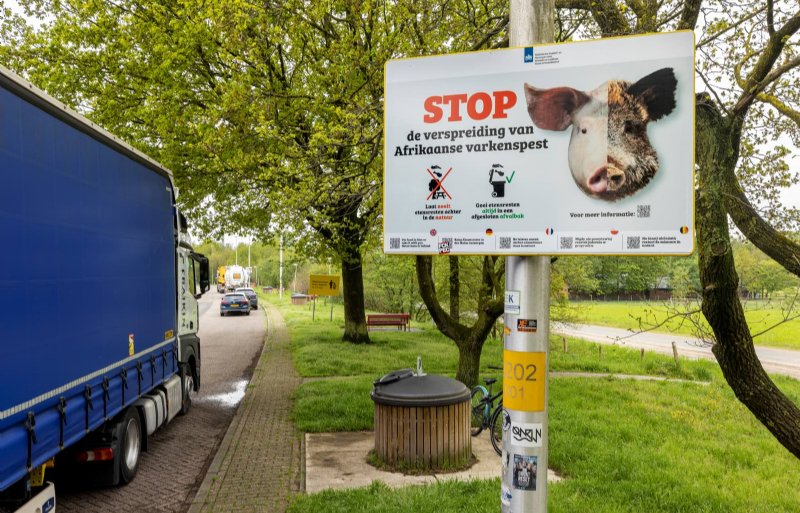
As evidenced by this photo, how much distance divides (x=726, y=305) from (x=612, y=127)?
280 centimetres

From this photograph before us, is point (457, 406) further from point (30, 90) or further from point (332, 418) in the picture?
point (30, 90)

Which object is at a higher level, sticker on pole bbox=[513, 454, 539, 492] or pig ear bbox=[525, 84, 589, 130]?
pig ear bbox=[525, 84, 589, 130]

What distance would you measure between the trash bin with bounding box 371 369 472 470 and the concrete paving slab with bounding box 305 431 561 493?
9.3 inches

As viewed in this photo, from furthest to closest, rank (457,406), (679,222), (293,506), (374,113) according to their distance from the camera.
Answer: (374,113)
(457,406)
(293,506)
(679,222)

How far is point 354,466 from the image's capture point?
24.5ft

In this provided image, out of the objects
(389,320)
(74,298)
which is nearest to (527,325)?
(74,298)

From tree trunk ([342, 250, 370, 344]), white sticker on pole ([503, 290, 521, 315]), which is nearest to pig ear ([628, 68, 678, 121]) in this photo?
white sticker on pole ([503, 290, 521, 315])

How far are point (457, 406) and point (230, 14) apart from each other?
24.1 feet

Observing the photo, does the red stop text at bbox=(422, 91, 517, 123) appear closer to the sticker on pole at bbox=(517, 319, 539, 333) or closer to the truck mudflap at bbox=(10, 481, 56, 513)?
the sticker on pole at bbox=(517, 319, 539, 333)

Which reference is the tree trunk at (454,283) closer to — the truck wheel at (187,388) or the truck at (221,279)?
the truck wheel at (187,388)

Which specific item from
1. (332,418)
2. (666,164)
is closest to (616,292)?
(332,418)

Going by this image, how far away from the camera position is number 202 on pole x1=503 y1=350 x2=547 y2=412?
3330 millimetres

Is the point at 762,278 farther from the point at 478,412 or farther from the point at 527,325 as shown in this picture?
the point at 527,325

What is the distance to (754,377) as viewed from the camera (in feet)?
16.8
